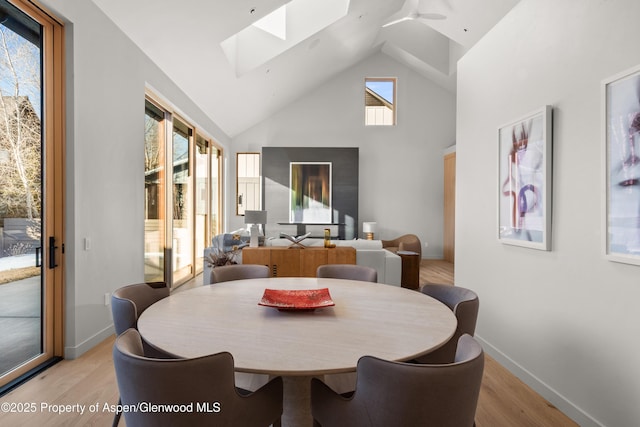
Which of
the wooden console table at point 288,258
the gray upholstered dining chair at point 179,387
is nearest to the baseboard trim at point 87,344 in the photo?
the wooden console table at point 288,258

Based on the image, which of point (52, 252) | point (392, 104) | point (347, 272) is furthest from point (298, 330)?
point (392, 104)

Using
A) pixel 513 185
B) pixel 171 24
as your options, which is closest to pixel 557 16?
pixel 513 185

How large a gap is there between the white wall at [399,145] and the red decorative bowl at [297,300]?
6.61m

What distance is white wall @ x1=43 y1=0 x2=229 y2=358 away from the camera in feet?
8.27

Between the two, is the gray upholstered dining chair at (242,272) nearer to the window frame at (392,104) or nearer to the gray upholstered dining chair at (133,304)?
the gray upholstered dining chair at (133,304)

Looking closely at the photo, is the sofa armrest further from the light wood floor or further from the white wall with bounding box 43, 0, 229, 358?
the white wall with bounding box 43, 0, 229, 358

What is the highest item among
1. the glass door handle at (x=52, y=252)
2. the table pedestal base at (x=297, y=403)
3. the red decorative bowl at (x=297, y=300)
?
the glass door handle at (x=52, y=252)

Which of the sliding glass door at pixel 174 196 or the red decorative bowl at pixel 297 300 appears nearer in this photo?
the red decorative bowl at pixel 297 300

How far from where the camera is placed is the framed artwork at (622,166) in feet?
5.20

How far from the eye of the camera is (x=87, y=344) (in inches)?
105

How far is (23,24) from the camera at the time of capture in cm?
224

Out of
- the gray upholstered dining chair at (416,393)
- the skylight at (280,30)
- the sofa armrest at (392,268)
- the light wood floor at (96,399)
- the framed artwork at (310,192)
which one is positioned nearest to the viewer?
the gray upholstered dining chair at (416,393)

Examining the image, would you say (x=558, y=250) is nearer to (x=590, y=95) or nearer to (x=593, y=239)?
(x=593, y=239)

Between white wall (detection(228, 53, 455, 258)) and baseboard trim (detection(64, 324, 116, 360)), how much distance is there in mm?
5991
